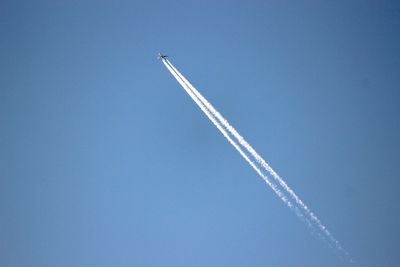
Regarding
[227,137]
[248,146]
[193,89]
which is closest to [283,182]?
[248,146]

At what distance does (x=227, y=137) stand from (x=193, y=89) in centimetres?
925

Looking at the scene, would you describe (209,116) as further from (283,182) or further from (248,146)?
(283,182)

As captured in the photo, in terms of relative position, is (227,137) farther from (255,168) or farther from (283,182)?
(283,182)

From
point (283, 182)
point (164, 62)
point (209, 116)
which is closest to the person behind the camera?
point (283, 182)

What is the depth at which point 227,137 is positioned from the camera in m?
40.8

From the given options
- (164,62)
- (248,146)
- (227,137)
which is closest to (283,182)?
(248,146)

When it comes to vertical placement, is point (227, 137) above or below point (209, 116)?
below

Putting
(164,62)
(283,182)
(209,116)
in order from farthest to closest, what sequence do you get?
(164,62), (209,116), (283,182)

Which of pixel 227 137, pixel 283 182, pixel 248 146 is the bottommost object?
pixel 283 182

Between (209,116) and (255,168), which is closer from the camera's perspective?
(255,168)

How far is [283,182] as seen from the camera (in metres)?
39.1

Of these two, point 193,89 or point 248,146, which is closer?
point 248,146

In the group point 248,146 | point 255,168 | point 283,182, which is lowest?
point 283,182

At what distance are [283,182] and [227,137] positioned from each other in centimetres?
1011
